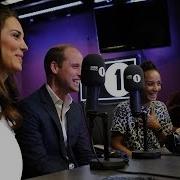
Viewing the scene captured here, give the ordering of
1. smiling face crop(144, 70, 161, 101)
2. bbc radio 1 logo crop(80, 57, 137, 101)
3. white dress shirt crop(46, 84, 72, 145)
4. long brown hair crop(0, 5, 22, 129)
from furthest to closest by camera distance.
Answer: bbc radio 1 logo crop(80, 57, 137, 101) < smiling face crop(144, 70, 161, 101) < white dress shirt crop(46, 84, 72, 145) < long brown hair crop(0, 5, 22, 129)

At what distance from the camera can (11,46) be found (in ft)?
4.62

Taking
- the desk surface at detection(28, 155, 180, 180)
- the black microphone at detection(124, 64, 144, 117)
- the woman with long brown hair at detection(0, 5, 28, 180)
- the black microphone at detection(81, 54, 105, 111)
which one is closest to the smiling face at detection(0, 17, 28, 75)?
the woman with long brown hair at detection(0, 5, 28, 180)

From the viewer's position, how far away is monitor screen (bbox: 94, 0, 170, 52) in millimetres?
4355

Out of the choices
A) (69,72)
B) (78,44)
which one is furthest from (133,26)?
(69,72)

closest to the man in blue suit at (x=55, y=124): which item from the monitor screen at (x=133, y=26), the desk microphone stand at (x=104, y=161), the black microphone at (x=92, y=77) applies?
the desk microphone stand at (x=104, y=161)

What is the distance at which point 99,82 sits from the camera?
4.93 feet

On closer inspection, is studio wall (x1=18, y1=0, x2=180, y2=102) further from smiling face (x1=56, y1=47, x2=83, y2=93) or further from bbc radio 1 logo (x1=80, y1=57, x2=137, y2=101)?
smiling face (x1=56, y1=47, x2=83, y2=93)

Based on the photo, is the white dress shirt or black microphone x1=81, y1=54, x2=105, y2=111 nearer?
black microphone x1=81, y1=54, x2=105, y2=111

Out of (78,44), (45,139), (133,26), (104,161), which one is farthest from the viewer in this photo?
(78,44)

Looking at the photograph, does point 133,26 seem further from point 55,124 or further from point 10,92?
point 10,92

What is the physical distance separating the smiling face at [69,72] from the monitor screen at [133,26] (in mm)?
2409

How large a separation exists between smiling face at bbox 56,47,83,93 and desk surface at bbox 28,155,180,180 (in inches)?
27.4

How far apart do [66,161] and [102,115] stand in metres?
0.53

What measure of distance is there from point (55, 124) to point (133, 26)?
116 inches
